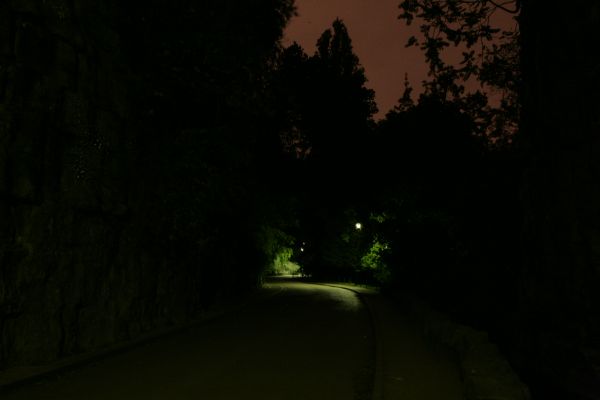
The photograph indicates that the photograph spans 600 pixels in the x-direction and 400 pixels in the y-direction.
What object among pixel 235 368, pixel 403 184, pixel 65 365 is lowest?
pixel 65 365

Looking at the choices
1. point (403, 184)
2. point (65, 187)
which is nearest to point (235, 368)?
point (65, 187)

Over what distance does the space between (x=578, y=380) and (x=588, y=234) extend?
8.73ft

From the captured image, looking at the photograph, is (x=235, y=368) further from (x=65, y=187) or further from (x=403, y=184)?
(x=403, y=184)

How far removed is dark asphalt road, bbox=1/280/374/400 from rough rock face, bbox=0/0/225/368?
1.15 m

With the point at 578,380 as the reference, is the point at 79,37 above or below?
above

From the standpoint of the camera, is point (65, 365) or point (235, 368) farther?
point (235, 368)

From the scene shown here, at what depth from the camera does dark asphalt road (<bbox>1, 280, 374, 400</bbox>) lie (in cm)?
868

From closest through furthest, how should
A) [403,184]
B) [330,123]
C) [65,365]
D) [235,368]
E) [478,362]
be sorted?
1. [478,362]
2. [65,365]
3. [235,368]
4. [403,184]
5. [330,123]

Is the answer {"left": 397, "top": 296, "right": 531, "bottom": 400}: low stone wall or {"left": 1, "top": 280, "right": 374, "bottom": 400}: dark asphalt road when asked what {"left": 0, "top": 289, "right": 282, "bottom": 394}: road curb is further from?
{"left": 397, "top": 296, "right": 531, "bottom": 400}: low stone wall

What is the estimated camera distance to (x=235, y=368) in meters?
10.6

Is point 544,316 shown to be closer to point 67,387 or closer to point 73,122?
point 67,387

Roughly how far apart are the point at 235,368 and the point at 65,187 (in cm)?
500

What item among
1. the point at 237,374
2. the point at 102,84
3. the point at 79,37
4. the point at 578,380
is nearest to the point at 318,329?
the point at 237,374

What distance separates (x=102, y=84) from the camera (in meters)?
12.6
